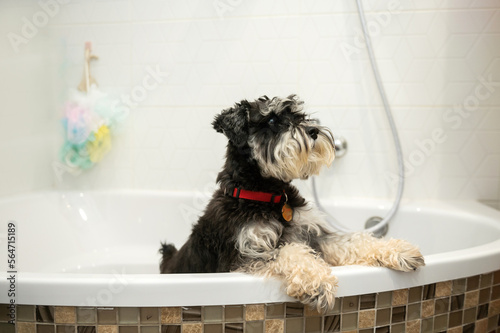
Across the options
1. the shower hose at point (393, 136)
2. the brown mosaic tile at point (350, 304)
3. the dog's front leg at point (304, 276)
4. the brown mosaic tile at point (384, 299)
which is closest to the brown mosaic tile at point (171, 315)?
the dog's front leg at point (304, 276)

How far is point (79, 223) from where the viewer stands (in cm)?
246

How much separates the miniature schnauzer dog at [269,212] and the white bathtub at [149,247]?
4.0 inches

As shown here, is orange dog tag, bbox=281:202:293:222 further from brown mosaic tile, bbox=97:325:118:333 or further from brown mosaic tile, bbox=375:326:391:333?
brown mosaic tile, bbox=97:325:118:333

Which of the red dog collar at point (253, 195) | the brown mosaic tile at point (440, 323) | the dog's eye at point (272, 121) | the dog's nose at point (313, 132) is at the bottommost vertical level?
the brown mosaic tile at point (440, 323)

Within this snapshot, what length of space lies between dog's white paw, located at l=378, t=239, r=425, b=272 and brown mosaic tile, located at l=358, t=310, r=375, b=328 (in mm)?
154

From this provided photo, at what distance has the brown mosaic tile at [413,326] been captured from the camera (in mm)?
1373

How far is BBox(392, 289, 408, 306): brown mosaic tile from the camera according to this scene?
1.33 m

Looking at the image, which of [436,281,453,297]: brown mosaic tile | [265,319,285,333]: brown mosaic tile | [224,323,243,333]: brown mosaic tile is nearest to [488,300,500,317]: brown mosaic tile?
[436,281,453,297]: brown mosaic tile

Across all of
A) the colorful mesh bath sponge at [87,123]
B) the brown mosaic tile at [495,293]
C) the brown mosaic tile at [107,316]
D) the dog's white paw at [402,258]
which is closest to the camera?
the brown mosaic tile at [107,316]

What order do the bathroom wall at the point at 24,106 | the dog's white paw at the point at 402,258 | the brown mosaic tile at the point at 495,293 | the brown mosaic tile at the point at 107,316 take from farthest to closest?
1. the bathroom wall at the point at 24,106
2. the brown mosaic tile at the point at 495,293
3. the dog's white paw at the point at 402,258
4. the brown mosaic tile at the point at 107,316

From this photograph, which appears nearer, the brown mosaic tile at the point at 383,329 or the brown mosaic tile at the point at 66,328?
the brown mosaic tile at the point at 66,328

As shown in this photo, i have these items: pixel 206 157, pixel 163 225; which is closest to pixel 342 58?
pixel 206 157

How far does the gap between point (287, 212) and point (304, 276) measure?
0.34 m

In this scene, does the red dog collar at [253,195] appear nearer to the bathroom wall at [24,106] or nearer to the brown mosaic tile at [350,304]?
the brown mosaic tile at [350,304]
